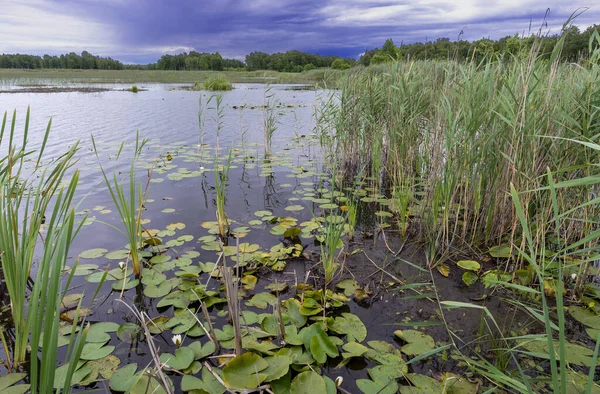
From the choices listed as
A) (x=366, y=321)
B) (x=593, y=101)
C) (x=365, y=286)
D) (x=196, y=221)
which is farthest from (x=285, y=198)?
(x=593, y=101)

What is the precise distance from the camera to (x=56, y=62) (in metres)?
57.0

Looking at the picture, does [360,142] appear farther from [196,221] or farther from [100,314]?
[100,314]

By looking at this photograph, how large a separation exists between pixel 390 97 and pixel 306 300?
157 inches

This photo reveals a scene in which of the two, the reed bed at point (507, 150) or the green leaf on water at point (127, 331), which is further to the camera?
the reed bed at point (507, 150)

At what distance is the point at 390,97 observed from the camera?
538 centimetres

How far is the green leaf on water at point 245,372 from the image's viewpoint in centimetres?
175

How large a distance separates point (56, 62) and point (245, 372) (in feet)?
241

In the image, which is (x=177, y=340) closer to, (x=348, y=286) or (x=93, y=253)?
(x=348, y=286)

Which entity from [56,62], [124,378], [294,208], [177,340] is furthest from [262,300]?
[56,62]

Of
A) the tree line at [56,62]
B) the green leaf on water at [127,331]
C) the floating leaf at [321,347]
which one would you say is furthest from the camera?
the tree line at [56,62]

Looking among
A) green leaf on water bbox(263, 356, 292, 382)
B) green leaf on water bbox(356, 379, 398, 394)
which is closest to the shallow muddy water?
green leaf on water bbox(356, 379, 398, 394)

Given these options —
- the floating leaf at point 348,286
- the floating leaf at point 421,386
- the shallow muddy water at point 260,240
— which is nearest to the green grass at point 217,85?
the shallow muddy water at point 260,240

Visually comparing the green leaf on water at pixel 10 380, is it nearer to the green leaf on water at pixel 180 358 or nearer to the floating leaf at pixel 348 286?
the green leaf on water at pixel 180 358

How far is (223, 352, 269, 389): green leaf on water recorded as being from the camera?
175 cm
